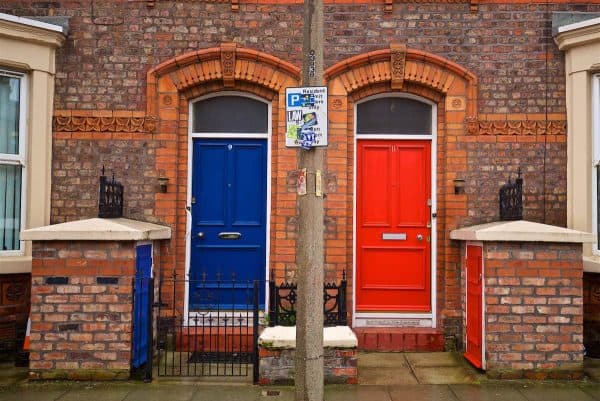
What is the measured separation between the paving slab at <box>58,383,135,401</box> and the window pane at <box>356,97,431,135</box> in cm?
421

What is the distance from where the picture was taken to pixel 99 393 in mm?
5805

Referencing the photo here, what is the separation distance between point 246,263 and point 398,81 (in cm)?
302

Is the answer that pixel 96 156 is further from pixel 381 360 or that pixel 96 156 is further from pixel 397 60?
pixel 381 360

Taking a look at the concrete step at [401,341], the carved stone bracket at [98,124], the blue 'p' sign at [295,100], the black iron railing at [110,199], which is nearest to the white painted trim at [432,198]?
the concrete step at [401,341]

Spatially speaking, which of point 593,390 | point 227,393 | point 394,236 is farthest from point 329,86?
point 593,390

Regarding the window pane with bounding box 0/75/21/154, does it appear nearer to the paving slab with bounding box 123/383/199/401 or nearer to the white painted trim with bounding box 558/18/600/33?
the paving slab with bounding box 123/383/199/401

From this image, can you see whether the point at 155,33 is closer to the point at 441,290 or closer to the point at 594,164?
the point at 441,290

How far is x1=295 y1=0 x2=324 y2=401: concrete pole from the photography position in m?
4.46

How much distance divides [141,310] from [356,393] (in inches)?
95.1

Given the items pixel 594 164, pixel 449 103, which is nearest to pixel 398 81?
pixel 449 103

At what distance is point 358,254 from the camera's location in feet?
25.2

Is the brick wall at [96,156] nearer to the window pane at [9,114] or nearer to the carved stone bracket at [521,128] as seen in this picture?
the window pane at [9,114]

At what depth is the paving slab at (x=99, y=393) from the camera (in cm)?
566

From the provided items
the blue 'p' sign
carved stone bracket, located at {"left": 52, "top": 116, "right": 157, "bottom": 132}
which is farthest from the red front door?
the blue 'p' sign
